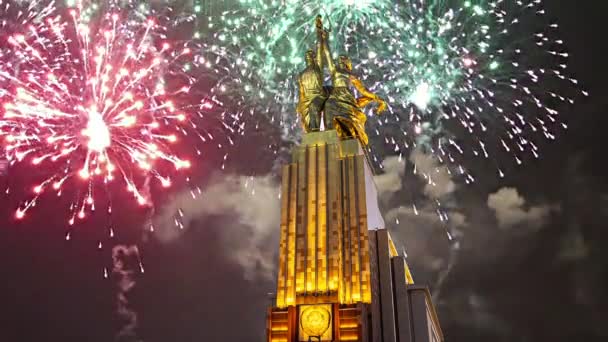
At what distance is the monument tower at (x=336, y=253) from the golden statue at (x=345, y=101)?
61mm

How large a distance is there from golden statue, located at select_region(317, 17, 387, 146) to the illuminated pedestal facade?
3.84 feet

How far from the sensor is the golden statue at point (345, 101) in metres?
29.5

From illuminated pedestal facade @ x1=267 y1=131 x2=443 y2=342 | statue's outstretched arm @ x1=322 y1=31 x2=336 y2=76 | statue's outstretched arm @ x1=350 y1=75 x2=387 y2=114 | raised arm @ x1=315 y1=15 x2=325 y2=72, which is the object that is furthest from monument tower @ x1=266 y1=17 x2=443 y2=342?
raised arm @ x1=315 y1=15 x2=325 y2=72

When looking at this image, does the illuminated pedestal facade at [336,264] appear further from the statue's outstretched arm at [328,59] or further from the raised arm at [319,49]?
the raised arm at [319,49]

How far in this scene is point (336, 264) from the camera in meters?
24.7

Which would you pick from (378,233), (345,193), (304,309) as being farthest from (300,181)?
(304,309)

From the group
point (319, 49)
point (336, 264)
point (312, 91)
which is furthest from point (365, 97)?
point (336, 264)

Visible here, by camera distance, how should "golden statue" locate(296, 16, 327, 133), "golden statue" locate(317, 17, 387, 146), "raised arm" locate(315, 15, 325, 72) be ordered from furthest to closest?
1. "raised arm" locate(315, 15, 325, 72)
2. "golden statue" locate(296, 16, 327, 133)
3. "golden statue" locate(317, 17, 387, 146)

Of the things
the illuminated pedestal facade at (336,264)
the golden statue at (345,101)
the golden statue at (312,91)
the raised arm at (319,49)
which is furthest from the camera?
the raised arm at (319,49)

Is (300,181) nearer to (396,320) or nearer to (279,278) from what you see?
(279,278)

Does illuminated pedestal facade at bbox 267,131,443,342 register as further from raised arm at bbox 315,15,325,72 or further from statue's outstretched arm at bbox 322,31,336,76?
raised arm at bbox 315,15,325,72

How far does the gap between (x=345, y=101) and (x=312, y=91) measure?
1.79 m

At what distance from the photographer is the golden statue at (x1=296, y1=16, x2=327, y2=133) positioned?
29.6 metres

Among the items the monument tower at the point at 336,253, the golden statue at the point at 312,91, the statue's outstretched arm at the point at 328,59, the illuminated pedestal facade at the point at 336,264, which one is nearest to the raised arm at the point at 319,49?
the golden statue at the point at 312,91
